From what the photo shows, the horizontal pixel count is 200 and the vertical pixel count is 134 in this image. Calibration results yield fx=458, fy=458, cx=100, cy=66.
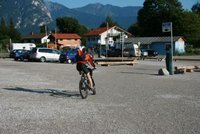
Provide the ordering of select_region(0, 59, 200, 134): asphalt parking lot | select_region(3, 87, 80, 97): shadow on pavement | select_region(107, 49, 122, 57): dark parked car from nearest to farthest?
1. select_region(0, 59, 200, 134): asphalt parking lot
2. select_region(3, 87, 80, 97): shadow on pavement
3. select_region(107, 49, 122, 57): dark parked car

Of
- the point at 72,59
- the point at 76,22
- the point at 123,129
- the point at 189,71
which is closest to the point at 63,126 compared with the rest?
the point at 123,129

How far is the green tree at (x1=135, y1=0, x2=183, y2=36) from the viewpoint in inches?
4395

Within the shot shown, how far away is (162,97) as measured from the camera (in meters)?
15.2

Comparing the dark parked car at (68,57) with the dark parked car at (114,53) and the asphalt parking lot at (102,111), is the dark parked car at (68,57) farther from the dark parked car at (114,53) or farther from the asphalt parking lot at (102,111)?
the asphalt parking lot at (102,111)

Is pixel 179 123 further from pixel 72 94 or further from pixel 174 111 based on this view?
pixel 72 94

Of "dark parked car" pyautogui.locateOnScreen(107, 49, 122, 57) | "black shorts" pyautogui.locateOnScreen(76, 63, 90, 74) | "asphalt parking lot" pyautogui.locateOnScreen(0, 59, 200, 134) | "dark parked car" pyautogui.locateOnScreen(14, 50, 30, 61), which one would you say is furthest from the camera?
"dark parked car" pyautogui.locateOnScreen(107, 49, 122, 57)

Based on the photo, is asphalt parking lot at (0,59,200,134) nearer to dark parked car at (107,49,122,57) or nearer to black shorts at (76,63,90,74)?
black shorts at (76,63,90,74)

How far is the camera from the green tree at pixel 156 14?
112 meters

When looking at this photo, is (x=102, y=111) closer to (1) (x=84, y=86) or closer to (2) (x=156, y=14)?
(1) (x=84, y=86)

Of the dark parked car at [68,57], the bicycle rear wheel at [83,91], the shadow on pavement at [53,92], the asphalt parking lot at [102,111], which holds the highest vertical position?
the dark parked car at [68,57]

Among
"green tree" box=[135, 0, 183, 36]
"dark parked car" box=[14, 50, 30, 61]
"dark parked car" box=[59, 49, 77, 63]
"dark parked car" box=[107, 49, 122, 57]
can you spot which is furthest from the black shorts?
"green tree" box=[135, 0, 183, 36]

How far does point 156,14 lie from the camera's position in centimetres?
11581

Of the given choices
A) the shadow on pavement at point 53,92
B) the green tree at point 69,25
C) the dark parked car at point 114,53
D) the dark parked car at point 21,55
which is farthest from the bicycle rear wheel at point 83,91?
the green tree at point 69,25

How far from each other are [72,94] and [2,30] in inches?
6413
